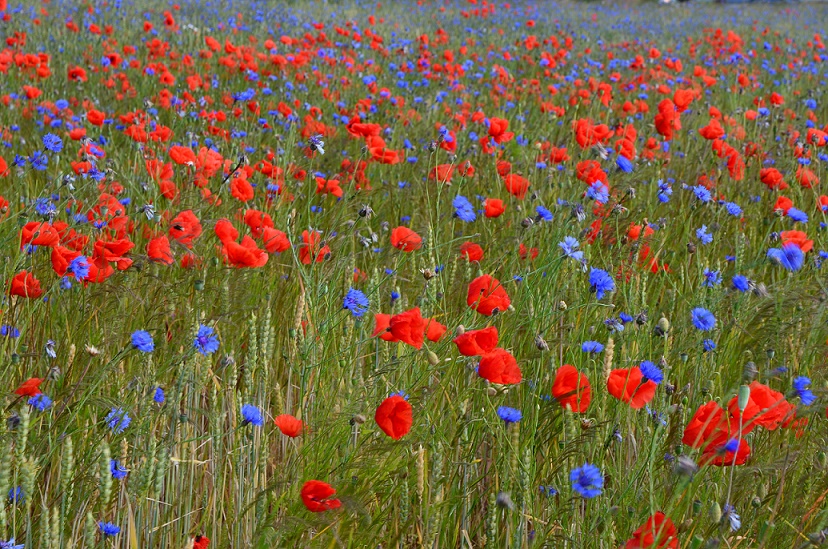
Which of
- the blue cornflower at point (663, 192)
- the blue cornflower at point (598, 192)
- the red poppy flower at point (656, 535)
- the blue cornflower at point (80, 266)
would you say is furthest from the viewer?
the blue cornflower at point (663, 192)

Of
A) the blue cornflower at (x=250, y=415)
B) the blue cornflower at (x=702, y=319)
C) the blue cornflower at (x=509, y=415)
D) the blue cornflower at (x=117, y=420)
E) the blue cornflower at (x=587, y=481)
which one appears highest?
the blue cornflower at (x=702, y=319)

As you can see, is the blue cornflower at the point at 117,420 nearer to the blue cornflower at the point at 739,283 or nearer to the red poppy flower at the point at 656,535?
the red poppy flower at the point at 656,535

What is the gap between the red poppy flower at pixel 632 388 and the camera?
1.50 m

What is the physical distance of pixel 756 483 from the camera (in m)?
1.61

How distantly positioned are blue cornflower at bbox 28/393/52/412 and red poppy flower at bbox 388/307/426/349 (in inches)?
26.0

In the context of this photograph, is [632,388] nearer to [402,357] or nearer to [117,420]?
[402,357]

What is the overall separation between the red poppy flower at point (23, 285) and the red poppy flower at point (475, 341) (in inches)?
36.4

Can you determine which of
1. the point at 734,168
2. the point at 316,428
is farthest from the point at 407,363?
the point at 734,168

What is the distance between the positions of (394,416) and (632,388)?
438 mm

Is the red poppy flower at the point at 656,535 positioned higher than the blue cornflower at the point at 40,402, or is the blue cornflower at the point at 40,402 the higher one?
the red poppy flower at the point at 656,535

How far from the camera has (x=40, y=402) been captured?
1.57 metres

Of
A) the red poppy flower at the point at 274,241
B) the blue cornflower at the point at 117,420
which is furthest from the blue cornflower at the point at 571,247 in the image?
the blue cornflower at the point at 117,420

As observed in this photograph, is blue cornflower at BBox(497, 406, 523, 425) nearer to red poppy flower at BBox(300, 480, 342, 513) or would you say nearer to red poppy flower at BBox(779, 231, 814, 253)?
red poppy flower at BBox(300, 480, 342, 513)

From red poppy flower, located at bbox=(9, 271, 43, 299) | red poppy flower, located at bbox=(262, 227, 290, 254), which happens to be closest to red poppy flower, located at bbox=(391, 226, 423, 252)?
red poppy flower, located at bbox=(262, 227, 290, 254)
